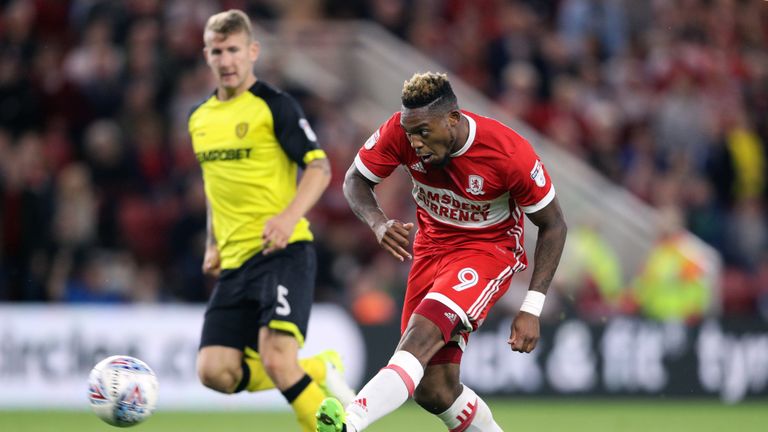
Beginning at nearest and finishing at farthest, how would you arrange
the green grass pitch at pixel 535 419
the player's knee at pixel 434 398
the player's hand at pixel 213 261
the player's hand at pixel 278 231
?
the player's knee at pixel 434 398, the player's hand at pixel 278 231, the player's hand at pixel 213 261, the green grass pitch at pixel 535 419

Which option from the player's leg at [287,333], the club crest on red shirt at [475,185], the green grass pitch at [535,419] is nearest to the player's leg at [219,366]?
the player's leg at [287,333]

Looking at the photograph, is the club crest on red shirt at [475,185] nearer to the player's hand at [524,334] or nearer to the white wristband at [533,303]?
the white wristband at [533,303]

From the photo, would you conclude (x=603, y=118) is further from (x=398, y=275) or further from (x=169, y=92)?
(x=169, y=92)

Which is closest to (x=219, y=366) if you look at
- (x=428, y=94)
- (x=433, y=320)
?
(x=433, y=320)

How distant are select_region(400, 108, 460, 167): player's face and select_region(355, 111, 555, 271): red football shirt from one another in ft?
0.69

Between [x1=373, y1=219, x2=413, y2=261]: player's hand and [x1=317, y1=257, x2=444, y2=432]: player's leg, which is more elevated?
[x1=373, y1=219, x2=413, y2=261]: player's hand

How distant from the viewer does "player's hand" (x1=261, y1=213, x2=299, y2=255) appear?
274 inches

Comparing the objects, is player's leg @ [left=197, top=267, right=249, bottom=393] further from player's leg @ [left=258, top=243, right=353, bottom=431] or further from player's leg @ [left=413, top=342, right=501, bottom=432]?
player's leg @ [left=413, top=342, right=501, bottom=432]

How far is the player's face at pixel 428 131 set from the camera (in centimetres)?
626

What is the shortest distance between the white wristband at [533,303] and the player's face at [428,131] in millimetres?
793

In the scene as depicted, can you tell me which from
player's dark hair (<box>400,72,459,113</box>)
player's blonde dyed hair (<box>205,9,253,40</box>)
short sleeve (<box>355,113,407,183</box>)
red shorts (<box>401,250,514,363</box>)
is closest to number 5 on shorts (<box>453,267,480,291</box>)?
red shorts (<box>401,250,514,363</box>)

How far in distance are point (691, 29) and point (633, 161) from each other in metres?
2.60

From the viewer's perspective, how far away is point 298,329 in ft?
23.3

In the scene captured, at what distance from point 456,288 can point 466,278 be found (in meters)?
0.09
